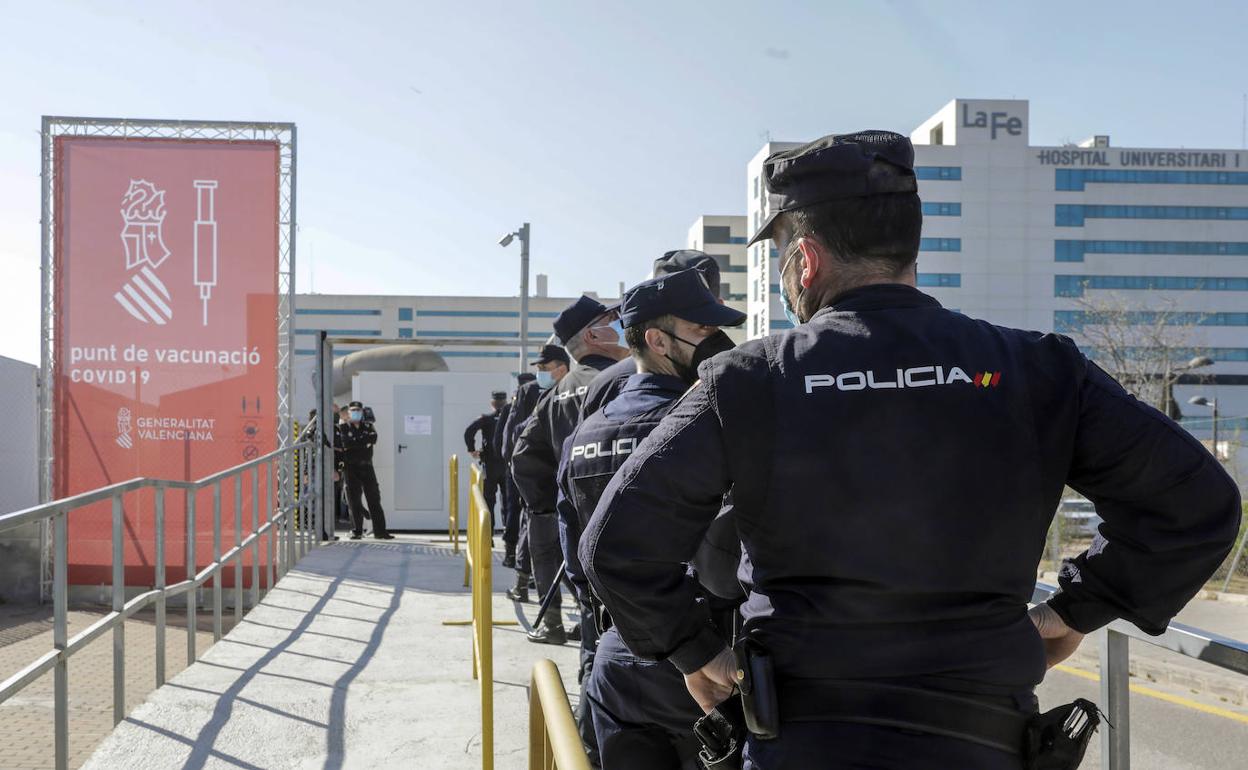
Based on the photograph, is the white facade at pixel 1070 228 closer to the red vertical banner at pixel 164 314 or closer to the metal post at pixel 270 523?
the red vertical banner at pixel 164 314

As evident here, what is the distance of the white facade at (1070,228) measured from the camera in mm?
88812

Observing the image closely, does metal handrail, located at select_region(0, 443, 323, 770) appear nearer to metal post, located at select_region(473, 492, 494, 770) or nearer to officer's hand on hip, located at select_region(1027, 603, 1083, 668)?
metal post, located at select_region(473, 492, 494, 770)

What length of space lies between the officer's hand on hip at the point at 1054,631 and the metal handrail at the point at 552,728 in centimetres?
83

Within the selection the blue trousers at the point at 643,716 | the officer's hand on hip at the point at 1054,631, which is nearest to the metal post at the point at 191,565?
the blue trousers at the point at 643,716

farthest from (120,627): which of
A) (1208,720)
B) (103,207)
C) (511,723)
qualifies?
(103,207)

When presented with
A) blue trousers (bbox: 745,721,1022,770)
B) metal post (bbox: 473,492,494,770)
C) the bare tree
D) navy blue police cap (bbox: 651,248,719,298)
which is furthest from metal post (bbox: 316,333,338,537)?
the bare tree

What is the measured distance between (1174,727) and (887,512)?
18.2 feet

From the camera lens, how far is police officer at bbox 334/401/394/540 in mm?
15055

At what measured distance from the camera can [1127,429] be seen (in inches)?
70.4

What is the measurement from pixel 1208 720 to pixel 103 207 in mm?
11232

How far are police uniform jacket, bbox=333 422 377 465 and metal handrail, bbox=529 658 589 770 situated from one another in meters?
12.8

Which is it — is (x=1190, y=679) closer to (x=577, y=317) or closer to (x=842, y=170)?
(x=577, y=317)

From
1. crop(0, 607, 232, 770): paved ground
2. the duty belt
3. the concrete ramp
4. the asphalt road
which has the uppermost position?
the duty belt

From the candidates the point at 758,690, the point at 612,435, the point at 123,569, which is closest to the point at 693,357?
the point at 612,435
